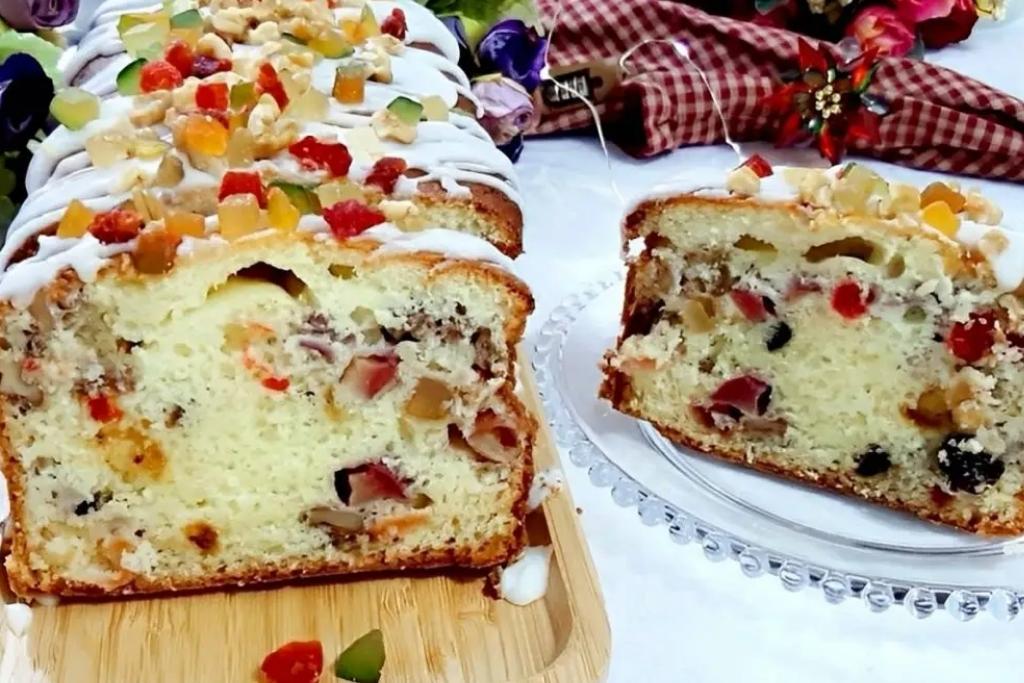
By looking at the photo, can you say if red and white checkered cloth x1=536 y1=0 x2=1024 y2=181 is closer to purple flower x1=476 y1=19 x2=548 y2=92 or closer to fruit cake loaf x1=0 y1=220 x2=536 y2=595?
purple flower x1=476 y1=19 x2=548 y2=92

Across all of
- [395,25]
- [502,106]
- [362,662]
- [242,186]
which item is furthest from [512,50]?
[362,662]

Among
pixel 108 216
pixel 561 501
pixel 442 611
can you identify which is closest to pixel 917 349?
pixel 561 501

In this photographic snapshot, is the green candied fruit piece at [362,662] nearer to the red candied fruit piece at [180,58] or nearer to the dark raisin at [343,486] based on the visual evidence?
the dark raisin at [343,486]

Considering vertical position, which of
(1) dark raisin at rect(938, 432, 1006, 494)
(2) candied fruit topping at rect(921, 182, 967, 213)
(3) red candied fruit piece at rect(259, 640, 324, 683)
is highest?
(2) candied fruit topping at rect(921, 182, 967, 213)

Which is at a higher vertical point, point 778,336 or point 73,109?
point 73,109

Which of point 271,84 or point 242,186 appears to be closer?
point 242,186

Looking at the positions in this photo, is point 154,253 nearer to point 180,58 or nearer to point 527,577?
point 180,58

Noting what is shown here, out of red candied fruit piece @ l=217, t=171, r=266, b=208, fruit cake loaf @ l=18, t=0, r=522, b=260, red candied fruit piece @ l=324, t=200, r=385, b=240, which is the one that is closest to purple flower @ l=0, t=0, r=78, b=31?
fruit cake loaf @ l=18, t=0, r=522, b=260

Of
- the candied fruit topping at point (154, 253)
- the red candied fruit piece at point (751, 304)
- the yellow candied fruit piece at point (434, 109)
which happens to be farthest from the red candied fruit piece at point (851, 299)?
the candied fruit topping at point (154, 253)
